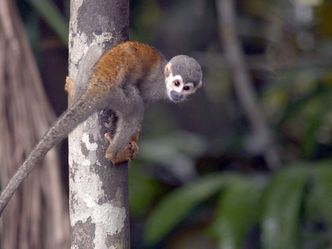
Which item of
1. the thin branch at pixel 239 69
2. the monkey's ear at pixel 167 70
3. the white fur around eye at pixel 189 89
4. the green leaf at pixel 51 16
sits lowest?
the white fur around eye at pixel 189 89

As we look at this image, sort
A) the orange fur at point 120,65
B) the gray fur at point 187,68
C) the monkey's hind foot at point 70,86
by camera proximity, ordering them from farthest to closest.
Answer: the gray fur at point 187,68, the monkey's hind foot at point 70,86, the orange fur at point 120,65

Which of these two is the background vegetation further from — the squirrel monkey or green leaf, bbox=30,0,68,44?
the squirrel monkey

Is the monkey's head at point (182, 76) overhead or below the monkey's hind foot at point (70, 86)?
overhead

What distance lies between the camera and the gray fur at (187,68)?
94.6 inches

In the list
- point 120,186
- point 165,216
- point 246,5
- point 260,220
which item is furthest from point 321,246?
point 246,5

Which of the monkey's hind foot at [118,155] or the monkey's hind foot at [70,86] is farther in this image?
the monkey's hind foot at [70,86]

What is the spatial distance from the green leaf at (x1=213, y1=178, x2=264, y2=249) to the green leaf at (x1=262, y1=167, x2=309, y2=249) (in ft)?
0.25

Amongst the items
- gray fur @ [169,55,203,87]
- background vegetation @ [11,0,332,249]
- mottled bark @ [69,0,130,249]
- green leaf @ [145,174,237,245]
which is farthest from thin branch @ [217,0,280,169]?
mottled bark @ [69,0,130,249]

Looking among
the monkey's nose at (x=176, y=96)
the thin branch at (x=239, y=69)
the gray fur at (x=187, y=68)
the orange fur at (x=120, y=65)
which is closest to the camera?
the orange fur at (x=120, y=65)

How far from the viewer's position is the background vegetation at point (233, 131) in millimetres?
3346

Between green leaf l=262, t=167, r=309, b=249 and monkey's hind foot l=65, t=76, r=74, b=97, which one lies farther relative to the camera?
green leaf l=262, t=167, r=309, b=249

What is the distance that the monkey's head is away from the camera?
2.41 metres

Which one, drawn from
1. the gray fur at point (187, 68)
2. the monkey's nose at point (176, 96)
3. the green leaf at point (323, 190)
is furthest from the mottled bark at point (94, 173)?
the green leaf at point (323, 190)

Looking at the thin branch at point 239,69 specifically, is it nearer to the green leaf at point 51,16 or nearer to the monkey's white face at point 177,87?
the green leaf at point 51,16
